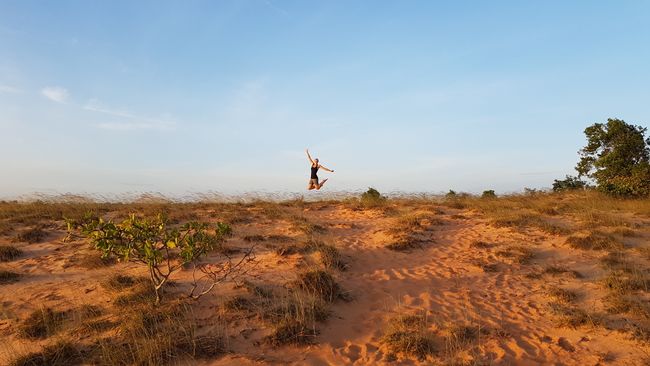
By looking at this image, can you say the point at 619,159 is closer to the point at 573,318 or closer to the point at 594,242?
the point at 594,242

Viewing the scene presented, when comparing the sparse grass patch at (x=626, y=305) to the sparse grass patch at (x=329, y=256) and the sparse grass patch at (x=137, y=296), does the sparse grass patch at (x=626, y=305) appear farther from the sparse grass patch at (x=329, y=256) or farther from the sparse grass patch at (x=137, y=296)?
the sparse grass patch at (x=137, y=296)

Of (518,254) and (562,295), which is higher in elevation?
(518,254)

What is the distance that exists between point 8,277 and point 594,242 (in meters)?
14.8

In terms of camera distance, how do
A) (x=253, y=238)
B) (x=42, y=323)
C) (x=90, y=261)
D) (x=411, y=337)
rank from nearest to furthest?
(x=411, y=337) < (x=42, y=323) < (x=90, y=261) < (x=253, y=238)

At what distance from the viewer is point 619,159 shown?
60.3 feet

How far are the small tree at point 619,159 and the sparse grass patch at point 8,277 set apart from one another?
20927mm

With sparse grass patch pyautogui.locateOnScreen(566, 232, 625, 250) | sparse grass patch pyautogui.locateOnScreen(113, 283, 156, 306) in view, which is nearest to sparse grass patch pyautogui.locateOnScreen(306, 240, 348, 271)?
sparse grass patch pyautogui.locateOnScreen(113, 283, 156, 306)

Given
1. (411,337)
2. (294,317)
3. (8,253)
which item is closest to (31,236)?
(8,253)

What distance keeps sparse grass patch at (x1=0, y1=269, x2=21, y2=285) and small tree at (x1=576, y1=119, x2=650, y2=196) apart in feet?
68.7

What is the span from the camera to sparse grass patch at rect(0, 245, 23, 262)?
34.4ft

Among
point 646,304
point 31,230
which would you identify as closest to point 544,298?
point 646,304

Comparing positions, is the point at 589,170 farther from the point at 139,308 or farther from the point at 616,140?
the point at 139,308

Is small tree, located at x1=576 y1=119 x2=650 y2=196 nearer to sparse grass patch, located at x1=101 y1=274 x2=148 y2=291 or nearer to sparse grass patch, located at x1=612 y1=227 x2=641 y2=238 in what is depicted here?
sparse grass patch, located at x1=612 y1=227 x2=641 y2=238

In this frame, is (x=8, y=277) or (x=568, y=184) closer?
(x=8, y=277)
